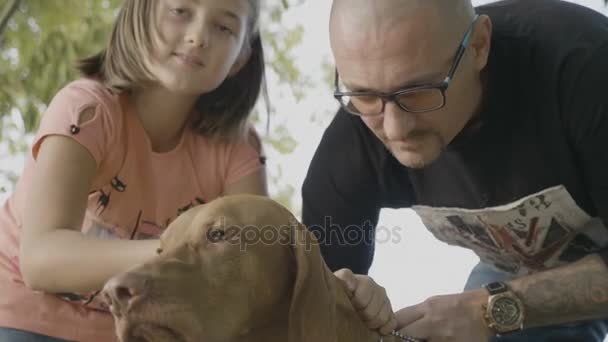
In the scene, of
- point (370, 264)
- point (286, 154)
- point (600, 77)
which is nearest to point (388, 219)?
point (370, 264)

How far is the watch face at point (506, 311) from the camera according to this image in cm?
195

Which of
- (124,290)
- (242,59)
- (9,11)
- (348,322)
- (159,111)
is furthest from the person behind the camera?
(9,11)

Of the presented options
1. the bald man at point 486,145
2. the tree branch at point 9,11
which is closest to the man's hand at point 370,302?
the bald man at point 486,145

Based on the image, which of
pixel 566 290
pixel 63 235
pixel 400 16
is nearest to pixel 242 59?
pixel 400 16

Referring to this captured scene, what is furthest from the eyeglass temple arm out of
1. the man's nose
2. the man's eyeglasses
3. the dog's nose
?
the dog's nose

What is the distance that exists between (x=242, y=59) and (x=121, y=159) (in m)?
0.52

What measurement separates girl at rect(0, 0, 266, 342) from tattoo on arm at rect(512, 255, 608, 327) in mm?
813

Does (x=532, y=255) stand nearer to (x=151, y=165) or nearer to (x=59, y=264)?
(x=151, y=165)

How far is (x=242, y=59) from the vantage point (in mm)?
2396

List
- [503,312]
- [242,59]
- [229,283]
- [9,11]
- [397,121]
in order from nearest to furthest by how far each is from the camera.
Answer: [229,283] < [397,121] < [503,312] < [242,59] < [9,11]

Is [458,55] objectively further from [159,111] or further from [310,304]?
[159,111]

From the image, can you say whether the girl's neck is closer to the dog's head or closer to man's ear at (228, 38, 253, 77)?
man's ear at (228, 38, 253, 77)

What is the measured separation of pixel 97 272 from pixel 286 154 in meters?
2.07

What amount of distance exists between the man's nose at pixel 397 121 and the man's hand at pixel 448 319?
1.44 ft
